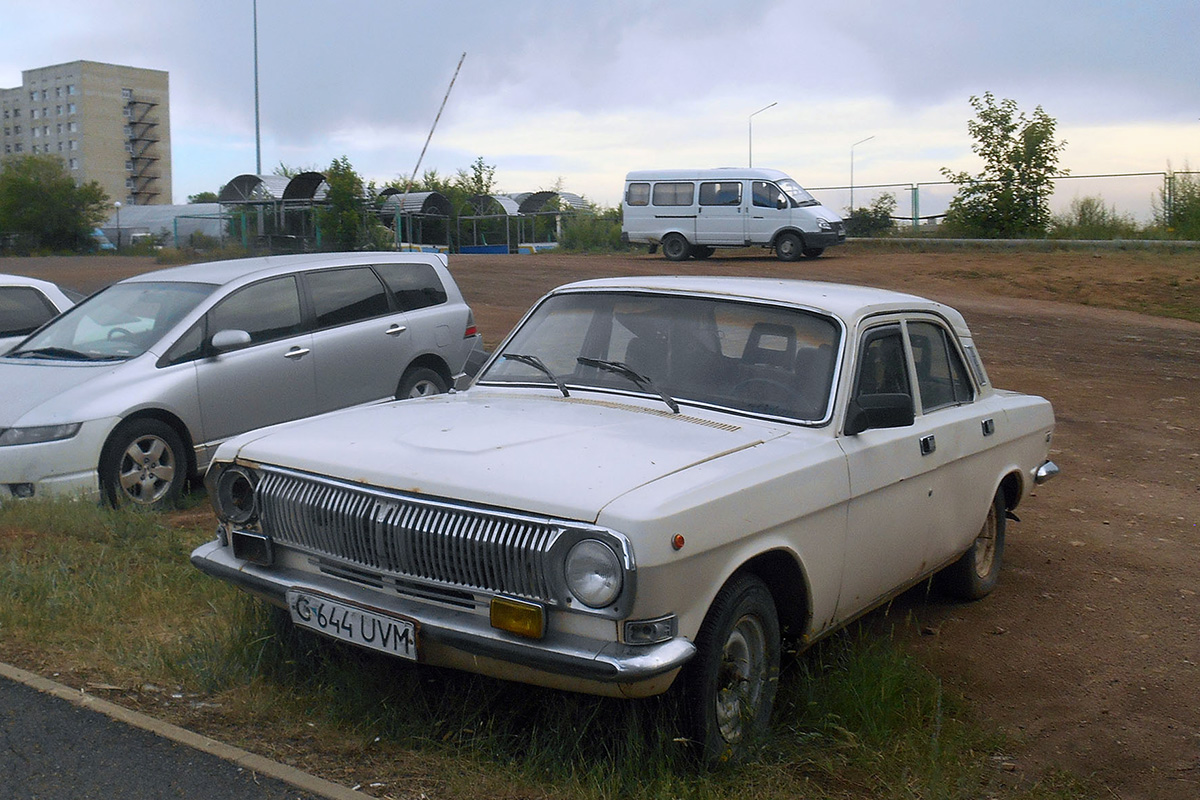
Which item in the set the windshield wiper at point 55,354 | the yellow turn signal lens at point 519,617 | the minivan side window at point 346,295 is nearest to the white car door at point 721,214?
the minivan side window at point 346,295

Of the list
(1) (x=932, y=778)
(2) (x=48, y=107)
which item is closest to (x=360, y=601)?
(1) (x=932, y=778)

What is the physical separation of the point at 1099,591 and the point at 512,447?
12.6 feet

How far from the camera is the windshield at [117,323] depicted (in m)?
7.75

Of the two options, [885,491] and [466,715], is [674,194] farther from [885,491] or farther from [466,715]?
[466,715]

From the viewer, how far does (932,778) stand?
365cm

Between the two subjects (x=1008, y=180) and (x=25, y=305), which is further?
(x=1008, y=180)

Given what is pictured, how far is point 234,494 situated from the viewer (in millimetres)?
4266

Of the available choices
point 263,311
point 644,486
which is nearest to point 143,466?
point 263,311

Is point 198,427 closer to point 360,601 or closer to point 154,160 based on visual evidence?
point 360,601

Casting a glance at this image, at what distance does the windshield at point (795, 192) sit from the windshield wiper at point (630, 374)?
2440cm

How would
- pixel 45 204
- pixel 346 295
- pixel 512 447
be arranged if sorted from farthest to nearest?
pixel 45 204
pixel 346 295
pixel 512 447

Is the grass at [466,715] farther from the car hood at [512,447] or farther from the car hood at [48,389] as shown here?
the car hood at [48,389]

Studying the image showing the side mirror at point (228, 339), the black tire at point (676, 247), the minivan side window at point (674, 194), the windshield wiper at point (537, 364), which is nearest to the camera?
the windshield wiper at point (537, 364)

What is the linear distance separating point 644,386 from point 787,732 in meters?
1.46
